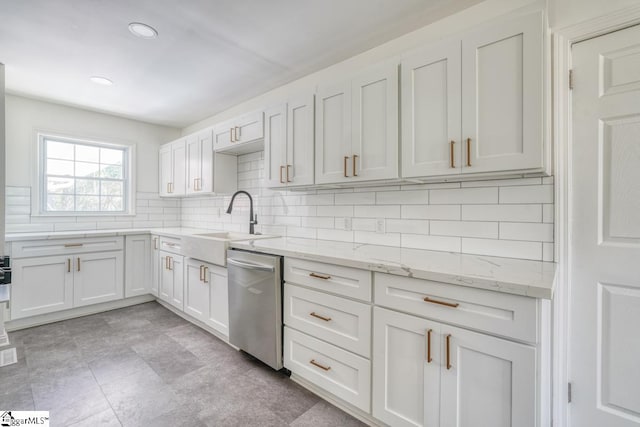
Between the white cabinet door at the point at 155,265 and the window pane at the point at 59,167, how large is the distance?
1.30 m

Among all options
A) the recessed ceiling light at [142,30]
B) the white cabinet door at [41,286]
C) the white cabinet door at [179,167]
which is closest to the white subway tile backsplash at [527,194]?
the recessed ceiling light at [142,30]

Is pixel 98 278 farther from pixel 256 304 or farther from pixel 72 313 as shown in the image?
pixel 256 304

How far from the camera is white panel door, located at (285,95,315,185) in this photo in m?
2.24

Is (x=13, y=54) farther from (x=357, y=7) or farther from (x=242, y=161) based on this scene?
(x=357, y=7)

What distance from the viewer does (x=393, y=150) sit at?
179 cm

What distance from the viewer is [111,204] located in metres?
3.97

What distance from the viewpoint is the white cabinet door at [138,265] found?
141 inches

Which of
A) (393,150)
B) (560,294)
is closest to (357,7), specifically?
(393,150)

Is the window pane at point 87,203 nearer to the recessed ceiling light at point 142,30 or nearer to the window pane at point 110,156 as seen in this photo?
the window pane at point 110,156

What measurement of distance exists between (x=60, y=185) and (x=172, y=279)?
1.87 meters

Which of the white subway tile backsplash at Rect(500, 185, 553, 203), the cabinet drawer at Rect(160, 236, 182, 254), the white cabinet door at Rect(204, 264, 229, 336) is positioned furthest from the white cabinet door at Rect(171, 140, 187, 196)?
the white subway tile backsplash at Rect(500, 185, 553, 203)

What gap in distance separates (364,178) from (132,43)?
79.2 inches

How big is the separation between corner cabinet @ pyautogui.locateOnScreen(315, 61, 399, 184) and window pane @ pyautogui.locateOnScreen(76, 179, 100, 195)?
3.35 metres

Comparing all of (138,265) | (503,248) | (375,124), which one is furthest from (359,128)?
(138,265)
